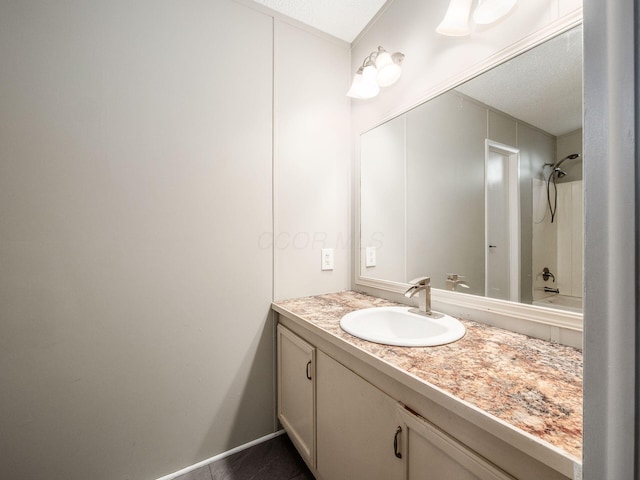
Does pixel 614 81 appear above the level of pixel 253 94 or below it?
below

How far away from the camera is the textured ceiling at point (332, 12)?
1.47 m

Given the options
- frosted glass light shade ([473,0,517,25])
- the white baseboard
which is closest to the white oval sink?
Result: the white baseboard

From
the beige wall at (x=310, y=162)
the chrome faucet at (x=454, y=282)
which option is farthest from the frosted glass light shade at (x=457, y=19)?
the chrome faucet at (x=454, y=282)

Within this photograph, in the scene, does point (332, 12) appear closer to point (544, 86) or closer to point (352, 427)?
point (544, 86)

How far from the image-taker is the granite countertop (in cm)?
52

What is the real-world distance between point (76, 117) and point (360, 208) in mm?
1422

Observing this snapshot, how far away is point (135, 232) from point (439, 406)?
131cm

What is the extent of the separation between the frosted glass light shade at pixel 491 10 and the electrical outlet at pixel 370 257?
3.65 feet

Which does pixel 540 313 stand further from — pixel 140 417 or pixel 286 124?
pixel 140 417

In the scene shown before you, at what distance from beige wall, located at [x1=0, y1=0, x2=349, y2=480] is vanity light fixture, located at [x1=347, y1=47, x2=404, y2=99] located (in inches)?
14.8

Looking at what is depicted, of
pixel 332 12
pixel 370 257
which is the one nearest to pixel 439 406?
pixel 370 257

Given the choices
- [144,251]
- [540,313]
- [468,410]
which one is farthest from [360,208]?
[468,410]

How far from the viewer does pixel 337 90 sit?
1754 mm

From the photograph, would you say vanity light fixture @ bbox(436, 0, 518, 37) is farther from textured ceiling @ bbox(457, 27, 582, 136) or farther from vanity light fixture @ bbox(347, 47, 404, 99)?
vanity light fixture @ bbox(347, 47, 404, 99)
